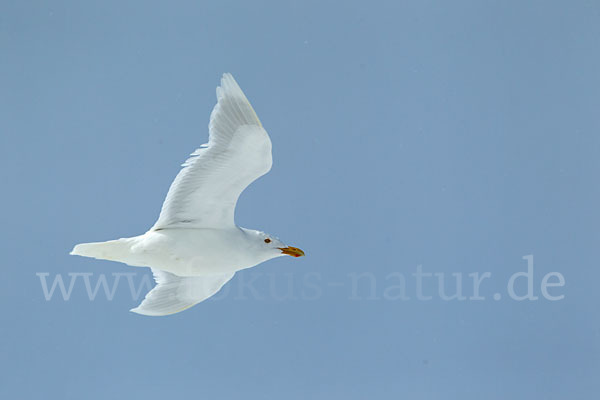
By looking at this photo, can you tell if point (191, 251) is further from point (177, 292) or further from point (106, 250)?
point (177, 292)

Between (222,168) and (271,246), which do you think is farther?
(271,246)

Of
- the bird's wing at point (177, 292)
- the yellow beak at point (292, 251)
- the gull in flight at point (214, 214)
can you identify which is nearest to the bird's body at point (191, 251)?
the gull in flight at point (214, 214)

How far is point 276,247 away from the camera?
5.41 m

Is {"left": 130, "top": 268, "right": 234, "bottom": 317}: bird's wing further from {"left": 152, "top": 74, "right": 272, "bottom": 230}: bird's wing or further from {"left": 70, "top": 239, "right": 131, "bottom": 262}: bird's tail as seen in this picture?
{"left": 70, "top": 239, "right": 131, "bottom": 262}: bird's tail

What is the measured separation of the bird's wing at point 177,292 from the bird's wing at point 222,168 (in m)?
0.65

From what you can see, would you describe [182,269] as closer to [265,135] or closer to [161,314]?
[161,314]

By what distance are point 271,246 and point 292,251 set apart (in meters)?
0.15

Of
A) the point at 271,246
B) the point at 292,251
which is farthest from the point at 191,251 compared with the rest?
the point at 292,251

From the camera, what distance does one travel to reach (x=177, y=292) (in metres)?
5.88

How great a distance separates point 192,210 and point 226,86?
0.89 metres

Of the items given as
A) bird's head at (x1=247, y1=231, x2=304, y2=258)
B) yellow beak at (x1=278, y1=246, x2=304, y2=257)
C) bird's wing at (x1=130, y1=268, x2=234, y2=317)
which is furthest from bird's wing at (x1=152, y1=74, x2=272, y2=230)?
bird's wing at (x1=130, y1=268, x2=234, y2=317)

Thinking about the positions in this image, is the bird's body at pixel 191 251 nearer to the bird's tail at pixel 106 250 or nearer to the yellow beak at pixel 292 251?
the bird's tail at pixel 106 250

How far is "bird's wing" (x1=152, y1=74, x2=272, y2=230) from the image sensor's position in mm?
4965

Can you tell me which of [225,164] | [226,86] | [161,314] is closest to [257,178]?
[225,164]
